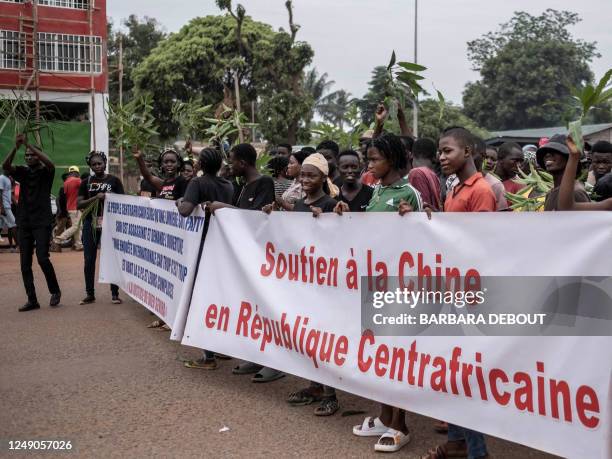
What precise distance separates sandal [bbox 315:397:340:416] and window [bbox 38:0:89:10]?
26371 mm

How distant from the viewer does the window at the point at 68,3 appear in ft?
92.6

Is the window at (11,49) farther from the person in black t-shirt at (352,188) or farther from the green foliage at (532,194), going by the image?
the green foliage at (532,194)

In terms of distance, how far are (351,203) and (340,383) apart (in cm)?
138

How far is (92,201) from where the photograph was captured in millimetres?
9633

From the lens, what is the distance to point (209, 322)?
6176 millimetres

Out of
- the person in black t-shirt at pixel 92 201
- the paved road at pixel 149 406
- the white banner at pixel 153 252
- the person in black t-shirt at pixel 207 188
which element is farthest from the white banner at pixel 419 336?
the person in black t-shirt at pixel 92 201

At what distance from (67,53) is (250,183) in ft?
80.0

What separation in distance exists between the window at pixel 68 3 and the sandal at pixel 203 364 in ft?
81.9

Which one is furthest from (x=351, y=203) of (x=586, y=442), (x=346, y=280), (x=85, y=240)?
(x=85, y=240)

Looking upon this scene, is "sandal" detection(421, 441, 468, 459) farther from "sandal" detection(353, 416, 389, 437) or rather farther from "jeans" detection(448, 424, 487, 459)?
"sandal" detection(353, 416, 389, 437)

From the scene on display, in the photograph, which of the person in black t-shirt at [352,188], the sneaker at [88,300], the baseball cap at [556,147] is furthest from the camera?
the sneaker at [88,300]

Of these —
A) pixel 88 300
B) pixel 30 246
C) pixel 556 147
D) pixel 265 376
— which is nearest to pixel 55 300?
pixel 88 300

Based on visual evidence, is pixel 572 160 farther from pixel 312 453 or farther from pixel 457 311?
pixel 312 453

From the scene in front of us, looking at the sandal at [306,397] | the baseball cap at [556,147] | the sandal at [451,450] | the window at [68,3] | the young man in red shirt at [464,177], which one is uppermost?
the window at [68,3]
